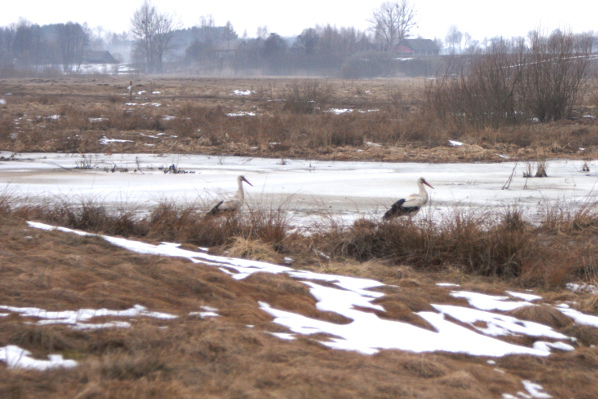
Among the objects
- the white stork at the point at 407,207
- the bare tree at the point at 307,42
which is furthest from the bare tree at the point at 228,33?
the white stork at the point at 407,207

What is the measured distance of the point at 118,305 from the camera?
370cm

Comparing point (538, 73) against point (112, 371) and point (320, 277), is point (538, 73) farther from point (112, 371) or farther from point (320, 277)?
point (112, 371)

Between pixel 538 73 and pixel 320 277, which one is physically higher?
pixel 538 73

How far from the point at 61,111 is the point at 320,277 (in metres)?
22.1

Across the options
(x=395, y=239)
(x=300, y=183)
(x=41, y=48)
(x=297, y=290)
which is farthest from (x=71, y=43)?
(x=297, y=290)

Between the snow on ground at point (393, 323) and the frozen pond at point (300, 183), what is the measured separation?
108 inches

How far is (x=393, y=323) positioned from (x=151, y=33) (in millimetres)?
110576

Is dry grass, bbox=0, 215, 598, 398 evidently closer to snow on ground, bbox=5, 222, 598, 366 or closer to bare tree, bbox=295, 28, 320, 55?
snow on ground, bbox=5, 222, 598, 366

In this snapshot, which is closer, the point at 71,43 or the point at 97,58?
the point at 71,43

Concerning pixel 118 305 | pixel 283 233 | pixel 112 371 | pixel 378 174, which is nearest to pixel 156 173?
pixel 378 174

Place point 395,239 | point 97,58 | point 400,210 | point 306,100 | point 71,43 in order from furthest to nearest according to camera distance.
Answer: point 97,58
point 71,43
point 306,100
point 400,210
point 395,239

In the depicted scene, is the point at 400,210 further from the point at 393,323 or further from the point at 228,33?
the point at 228,33

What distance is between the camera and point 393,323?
13.4 ft

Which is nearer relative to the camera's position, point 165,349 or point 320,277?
point 165,349
